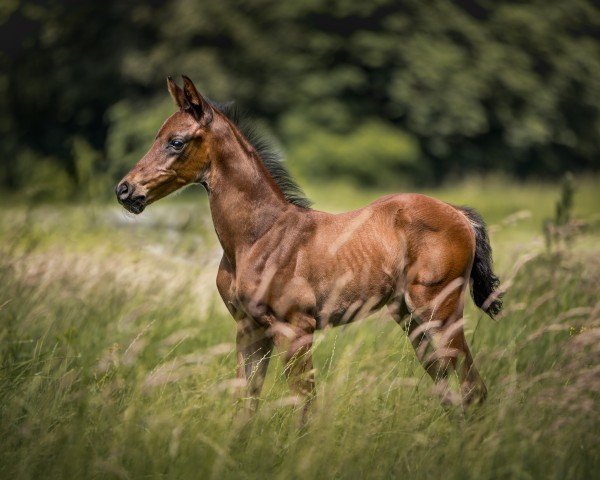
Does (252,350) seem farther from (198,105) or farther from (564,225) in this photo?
(564,225)

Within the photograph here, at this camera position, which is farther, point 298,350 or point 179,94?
point 179,94

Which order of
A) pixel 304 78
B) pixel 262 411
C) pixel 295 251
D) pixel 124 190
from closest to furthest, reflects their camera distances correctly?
pixel 262 411
pixel 124 190
pixel 295 251
pixel 304 78


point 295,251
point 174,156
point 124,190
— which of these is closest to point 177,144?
point 174,156

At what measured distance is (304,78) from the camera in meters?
24.5

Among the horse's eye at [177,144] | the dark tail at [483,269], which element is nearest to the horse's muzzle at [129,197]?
the horse's eye at [177,144]

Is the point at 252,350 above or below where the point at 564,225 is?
above

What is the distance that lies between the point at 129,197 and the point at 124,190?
0.05 metres

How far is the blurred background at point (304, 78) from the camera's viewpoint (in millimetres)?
23578

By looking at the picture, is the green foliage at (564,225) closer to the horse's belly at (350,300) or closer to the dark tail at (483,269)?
the dark tail at (483,269)

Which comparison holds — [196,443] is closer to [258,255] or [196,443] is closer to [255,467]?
[255,467]

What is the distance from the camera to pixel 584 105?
1118 inches

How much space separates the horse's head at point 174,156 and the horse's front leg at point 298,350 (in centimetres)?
104

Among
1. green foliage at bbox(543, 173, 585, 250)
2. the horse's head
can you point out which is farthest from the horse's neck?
green foliage at bbox(543, 173, 585, 250)

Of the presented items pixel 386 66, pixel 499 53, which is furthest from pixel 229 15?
pixel 499 53
